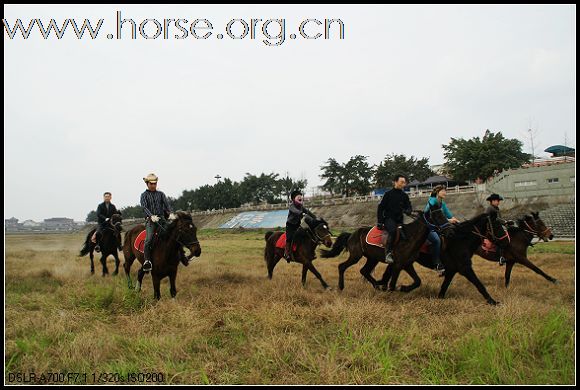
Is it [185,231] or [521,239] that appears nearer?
[185,231]

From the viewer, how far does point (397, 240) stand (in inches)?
325

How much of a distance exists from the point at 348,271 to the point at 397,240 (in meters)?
4.09

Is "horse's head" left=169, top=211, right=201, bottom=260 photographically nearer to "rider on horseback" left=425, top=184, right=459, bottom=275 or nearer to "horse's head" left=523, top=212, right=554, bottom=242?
"rider on horseback" left=425, top=184, right=459, bottom=275

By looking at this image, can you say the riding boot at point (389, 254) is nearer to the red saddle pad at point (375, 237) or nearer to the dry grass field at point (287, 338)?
the red saddle pad at point (375, 237)

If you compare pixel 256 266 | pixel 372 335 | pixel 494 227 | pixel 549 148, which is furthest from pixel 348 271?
pixel 549 148

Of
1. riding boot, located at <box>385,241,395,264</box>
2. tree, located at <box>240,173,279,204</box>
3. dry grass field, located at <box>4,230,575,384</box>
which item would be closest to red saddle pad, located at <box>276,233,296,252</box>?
dry grass field, located at <box>4,230,575,384</box>

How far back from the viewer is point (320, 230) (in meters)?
9.38

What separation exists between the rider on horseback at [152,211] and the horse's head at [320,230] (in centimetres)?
338

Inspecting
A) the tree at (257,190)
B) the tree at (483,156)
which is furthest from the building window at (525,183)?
the tree at (257,190)

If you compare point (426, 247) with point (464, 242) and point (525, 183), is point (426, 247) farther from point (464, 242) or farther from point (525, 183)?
point (525, 183)

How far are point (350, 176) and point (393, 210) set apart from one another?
190 feet

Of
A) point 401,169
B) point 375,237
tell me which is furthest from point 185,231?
point 401,169

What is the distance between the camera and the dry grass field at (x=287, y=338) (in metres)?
3.89

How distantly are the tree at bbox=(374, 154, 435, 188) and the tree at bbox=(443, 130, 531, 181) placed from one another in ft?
55.2
